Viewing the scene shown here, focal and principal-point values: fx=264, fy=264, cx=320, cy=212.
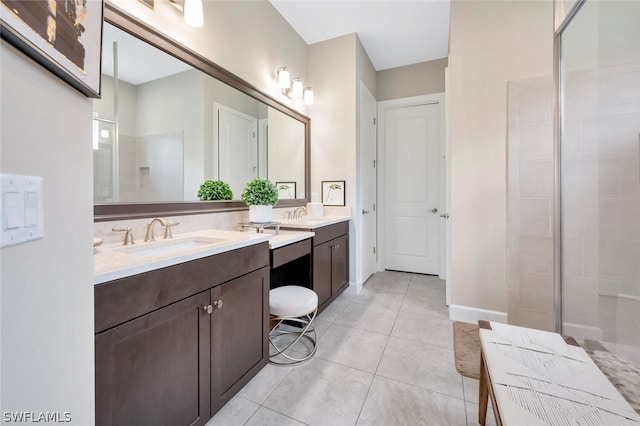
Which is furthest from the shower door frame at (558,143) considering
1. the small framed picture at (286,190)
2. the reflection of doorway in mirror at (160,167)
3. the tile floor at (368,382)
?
the reflection of doorway in mirror at (160,167)

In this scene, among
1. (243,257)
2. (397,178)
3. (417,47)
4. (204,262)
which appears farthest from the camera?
(397,178)

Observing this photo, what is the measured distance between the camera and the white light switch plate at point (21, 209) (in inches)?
16.6

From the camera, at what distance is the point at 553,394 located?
0.85m

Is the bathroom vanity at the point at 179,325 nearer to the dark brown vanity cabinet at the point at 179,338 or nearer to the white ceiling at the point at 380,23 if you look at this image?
the dark brown vanity cabinet at the point at 179,338

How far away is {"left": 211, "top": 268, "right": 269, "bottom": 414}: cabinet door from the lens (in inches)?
48.6

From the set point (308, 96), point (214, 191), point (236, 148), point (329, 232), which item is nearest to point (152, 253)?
point (214, 191)

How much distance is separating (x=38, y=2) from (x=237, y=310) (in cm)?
125

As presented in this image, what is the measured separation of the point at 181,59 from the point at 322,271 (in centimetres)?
186

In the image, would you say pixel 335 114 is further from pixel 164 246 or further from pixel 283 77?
pixel 164 246

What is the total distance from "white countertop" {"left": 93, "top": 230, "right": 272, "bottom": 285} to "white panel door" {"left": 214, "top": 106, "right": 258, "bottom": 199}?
0.56 meters

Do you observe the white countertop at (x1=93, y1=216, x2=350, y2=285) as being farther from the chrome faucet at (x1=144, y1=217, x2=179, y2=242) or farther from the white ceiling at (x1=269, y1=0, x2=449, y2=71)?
the white ceiling at (x1=269, y1=0, x2=449, y2=71)

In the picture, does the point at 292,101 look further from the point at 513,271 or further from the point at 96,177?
the point at 513,271

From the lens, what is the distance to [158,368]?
983mm

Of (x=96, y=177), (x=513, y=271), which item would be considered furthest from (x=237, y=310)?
(x=513, y=271)
